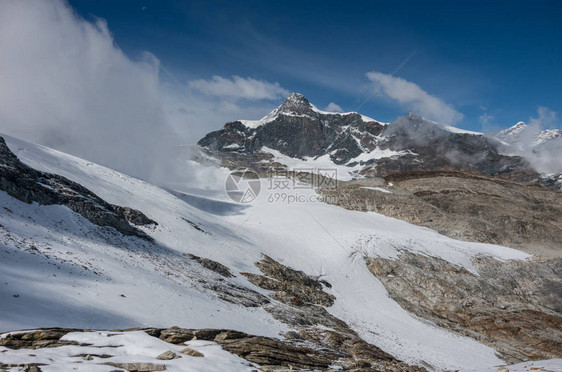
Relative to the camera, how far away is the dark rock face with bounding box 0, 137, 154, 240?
73.6 feet

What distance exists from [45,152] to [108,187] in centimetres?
834

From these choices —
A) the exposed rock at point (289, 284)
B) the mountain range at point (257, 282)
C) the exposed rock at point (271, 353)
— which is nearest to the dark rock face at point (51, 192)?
the mountain range at point (257, 282)

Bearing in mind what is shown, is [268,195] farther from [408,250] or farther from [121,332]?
[121,332]

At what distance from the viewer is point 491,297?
38812mm

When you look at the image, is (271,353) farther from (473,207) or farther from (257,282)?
(473,207)

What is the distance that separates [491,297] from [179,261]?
37.5 metres

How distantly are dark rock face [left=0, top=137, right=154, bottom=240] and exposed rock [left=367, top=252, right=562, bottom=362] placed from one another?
3123 centimetres

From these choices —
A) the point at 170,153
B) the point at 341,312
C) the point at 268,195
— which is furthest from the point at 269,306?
the point at 170,153

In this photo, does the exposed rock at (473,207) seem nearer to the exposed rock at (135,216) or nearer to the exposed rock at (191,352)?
the exposed rock at (135,216)

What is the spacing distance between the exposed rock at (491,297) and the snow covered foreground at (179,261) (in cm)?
200

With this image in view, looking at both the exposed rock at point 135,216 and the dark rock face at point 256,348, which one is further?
the exposed rock at point 135,216
